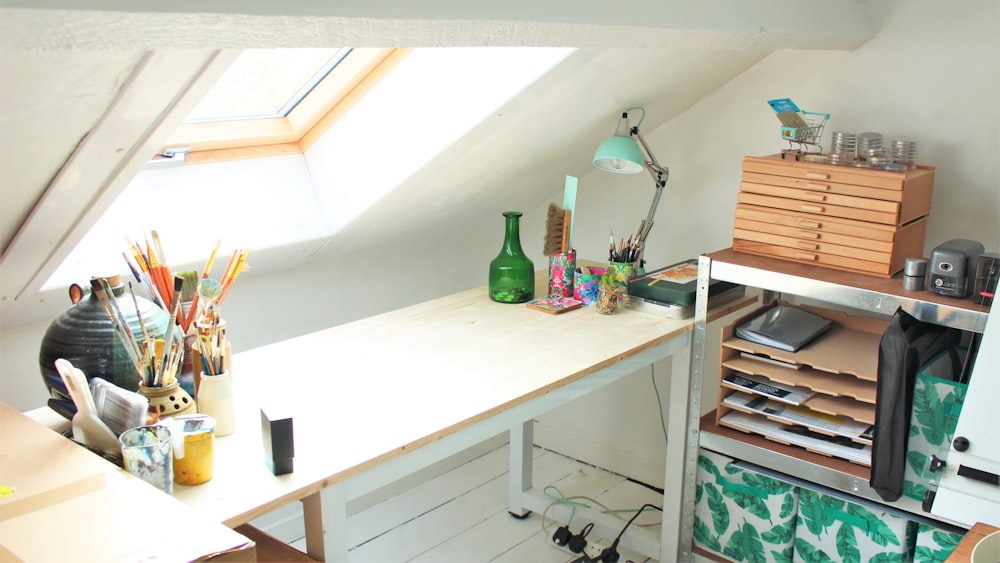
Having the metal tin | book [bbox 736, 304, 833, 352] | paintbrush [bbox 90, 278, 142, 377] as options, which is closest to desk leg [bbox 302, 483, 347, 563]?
paintbrush [bbox 90, 278, 142, 377]

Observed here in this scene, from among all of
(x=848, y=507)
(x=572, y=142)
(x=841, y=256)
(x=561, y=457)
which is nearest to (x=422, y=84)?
(x=572, y=142)

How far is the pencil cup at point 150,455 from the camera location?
1.29 m

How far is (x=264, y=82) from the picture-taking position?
7.18 ft

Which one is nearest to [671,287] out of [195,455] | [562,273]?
[562,273]

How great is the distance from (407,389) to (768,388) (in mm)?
938

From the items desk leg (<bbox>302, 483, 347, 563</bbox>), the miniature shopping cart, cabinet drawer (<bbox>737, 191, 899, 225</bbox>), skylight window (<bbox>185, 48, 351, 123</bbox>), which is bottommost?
desk leg (<bbox>302, 483, 347, 563</bbox>)

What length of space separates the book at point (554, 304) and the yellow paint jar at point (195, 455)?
1.07 m

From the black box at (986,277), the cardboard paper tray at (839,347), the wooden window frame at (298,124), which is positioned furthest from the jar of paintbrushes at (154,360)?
the black box at (986,277)

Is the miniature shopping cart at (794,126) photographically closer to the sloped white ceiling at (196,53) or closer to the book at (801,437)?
the sloped white ceiling at (196,53)

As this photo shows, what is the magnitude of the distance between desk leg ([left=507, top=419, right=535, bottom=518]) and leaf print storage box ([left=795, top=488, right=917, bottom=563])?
0.89m

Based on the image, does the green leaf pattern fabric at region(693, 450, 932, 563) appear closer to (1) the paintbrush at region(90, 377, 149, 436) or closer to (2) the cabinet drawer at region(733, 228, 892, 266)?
(2) the cabinet drawer at region(733, 228, 892, 266)

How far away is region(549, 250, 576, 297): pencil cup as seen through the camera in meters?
2.33

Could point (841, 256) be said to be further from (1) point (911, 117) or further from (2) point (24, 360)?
(2) point (24, 360)

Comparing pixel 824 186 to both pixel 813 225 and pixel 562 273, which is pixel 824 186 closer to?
pixel 813 225
